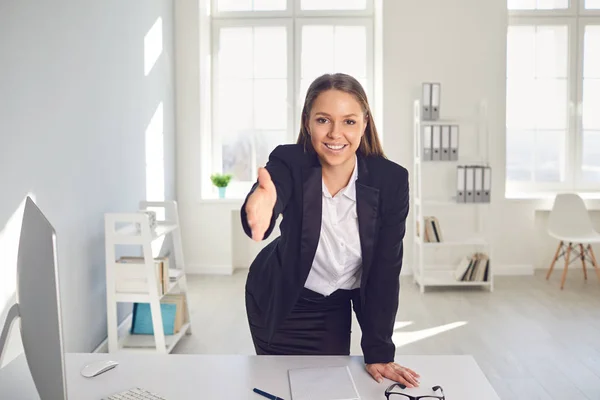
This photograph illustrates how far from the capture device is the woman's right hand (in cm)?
139

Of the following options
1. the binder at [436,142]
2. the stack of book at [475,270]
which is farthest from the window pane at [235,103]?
the stack of book at [475,270]

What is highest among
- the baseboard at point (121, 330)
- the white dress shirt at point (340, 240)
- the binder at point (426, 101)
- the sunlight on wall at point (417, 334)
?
the binder at point (426, 101)

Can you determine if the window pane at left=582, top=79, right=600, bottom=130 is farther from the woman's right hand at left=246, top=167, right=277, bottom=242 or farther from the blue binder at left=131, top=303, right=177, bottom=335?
the woman's right hand at left=246, top=167, right=277, bottom=242

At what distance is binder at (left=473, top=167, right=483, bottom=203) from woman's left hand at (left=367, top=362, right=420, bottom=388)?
3993 mm

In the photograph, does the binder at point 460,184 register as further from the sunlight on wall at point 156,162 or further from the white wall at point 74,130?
the white wall at point 74,130

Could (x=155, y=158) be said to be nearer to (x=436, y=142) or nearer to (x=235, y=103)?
(x=235, y=103)

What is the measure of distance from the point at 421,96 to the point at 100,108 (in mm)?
2983

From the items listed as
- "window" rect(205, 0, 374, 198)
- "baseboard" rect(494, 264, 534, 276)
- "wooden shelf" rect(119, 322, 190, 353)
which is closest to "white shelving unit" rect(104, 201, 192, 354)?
"wooden shelf" rect(119, 322, 190, 353)

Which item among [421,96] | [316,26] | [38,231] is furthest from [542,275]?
[38,231]

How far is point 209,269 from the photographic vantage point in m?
5.86

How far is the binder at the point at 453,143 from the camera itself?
5.24 meters

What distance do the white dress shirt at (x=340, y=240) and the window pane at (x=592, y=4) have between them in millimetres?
5344

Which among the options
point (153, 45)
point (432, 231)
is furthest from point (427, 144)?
point (153, 45)

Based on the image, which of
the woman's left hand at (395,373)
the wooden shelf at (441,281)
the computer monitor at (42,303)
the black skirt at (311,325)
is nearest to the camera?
the computer monitor at (42,303)
